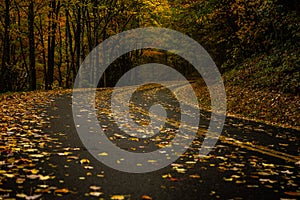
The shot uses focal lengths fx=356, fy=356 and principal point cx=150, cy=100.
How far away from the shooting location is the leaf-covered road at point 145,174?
4465mm

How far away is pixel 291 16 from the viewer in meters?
17.9

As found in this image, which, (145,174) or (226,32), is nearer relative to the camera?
(145,174)

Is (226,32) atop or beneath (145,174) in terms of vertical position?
atop

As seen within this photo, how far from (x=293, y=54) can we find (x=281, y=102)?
174 inches

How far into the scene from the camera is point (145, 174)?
529cm

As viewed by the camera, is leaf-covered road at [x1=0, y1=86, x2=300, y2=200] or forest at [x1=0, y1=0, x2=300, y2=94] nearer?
leaf-covered road at [x1=0, y1=86, x2=300, y2=200]

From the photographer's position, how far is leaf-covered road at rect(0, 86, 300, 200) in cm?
446

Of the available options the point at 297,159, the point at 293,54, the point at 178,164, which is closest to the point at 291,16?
the point at 293,54

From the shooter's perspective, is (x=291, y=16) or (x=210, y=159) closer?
(x=210, y=159)

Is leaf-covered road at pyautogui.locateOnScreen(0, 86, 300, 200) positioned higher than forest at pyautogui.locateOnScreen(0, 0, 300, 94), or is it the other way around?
forest at pyautogui.locateOnScreen(0, 0, 300, 94)

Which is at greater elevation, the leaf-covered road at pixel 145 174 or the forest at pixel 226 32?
the forest at pixel 226 32

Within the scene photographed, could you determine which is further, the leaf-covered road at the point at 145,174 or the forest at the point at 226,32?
the forest at the point at 226,32

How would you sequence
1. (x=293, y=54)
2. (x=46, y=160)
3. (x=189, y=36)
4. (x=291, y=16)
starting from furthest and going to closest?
(x=189, y=36)
(x=291, y=16)
(x=293, y=54)
(x=46, y=160)

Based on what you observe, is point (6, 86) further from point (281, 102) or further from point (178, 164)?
point (178, 164)
